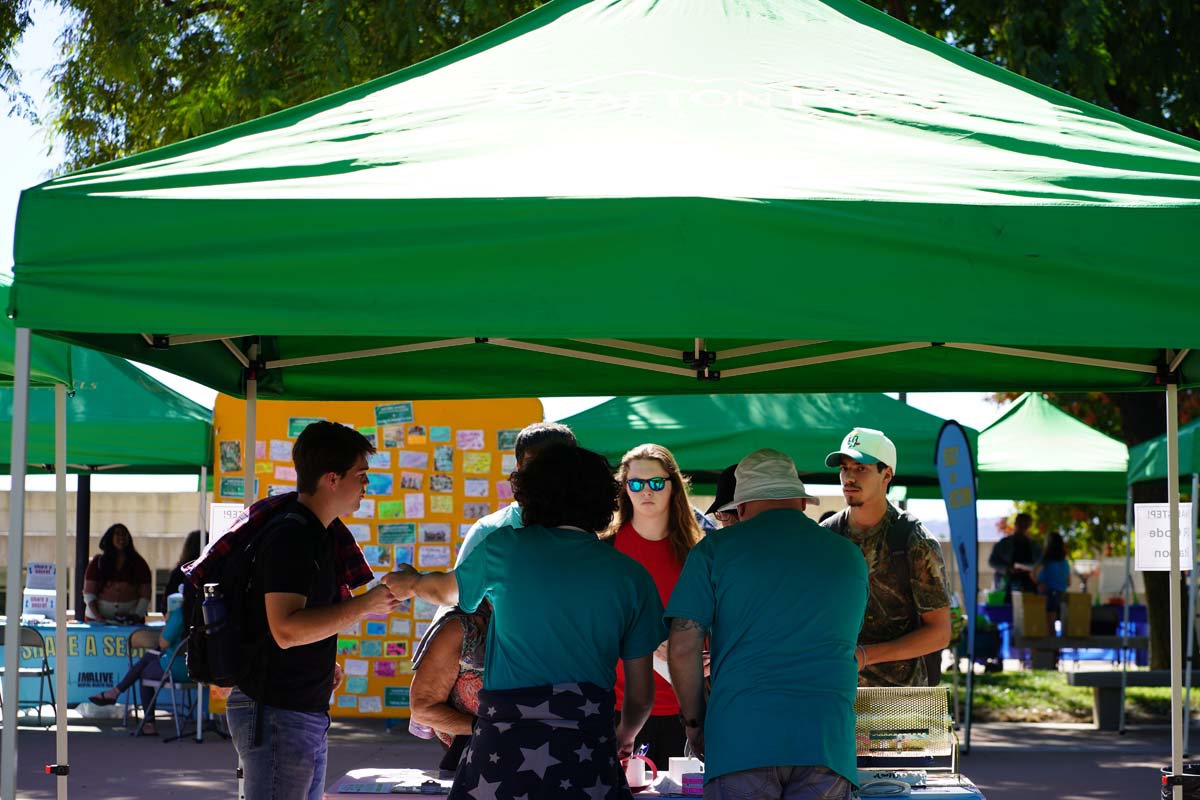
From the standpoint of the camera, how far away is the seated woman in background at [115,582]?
11.6m

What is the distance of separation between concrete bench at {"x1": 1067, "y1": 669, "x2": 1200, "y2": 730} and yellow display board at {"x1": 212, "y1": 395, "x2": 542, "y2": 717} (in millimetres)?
5138

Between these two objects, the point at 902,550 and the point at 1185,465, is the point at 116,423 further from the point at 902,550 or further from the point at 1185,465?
the point at 1185,465

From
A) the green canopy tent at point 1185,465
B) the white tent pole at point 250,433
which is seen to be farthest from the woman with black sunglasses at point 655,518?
the green canopy tent at point 1185,465

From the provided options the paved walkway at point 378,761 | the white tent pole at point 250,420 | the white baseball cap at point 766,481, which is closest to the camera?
the white baseball cap at point 766,481

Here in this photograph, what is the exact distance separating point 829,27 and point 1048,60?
20.4 feet

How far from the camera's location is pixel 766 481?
345 cm

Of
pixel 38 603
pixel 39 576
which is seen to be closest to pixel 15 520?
pixel 38 603

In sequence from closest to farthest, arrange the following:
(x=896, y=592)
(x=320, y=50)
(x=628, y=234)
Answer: (x=628, y=234) < (x=896, y=592) < (x=320, y=50)

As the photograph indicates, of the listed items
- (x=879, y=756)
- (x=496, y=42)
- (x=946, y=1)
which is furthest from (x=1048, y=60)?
(x=879, y=756)

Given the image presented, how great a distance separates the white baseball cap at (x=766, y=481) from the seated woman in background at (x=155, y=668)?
7232 millimetres

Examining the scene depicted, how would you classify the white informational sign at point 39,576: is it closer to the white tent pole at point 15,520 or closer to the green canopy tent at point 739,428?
the green canopy tent at point 739,428

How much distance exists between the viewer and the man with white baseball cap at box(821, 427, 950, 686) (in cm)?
454

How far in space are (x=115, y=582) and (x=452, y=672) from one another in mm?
9205

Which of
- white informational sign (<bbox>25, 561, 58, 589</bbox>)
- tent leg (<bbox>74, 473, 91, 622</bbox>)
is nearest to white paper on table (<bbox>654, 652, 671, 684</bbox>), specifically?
white informational sign (<bbox>25, 561, 58, 589</bbox>)
